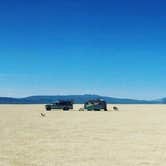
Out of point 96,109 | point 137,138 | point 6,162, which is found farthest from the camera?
point 96,109

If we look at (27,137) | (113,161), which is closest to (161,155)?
(113,161)

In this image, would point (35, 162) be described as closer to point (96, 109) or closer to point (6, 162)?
point (6, 162)

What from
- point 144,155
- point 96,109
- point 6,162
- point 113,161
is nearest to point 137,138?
point 144,155

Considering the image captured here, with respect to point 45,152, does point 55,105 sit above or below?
above

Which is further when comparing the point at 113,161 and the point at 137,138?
the point at 137,138

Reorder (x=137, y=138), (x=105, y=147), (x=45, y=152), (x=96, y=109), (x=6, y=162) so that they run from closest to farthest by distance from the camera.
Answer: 1. (x=6, y=162)
2. (x=45, y=152)
3. (x=105, y=147)
4. (x=137, y=138)
5. (x=96, y=109)

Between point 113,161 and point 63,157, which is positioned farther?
point 63,157

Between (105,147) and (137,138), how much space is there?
4.36 meters

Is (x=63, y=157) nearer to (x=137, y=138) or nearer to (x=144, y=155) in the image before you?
(x=144, y=155)

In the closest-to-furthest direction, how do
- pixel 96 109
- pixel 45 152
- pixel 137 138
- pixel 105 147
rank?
pixel 45 152 < pixel 105 147 < pixel 137 138 < pixel 96 109

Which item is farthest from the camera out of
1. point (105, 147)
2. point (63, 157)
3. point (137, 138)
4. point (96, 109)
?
point (96, 109)

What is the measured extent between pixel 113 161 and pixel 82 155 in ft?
5.49

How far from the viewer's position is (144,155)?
16.4 meters

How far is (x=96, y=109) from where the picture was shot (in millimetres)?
76000
